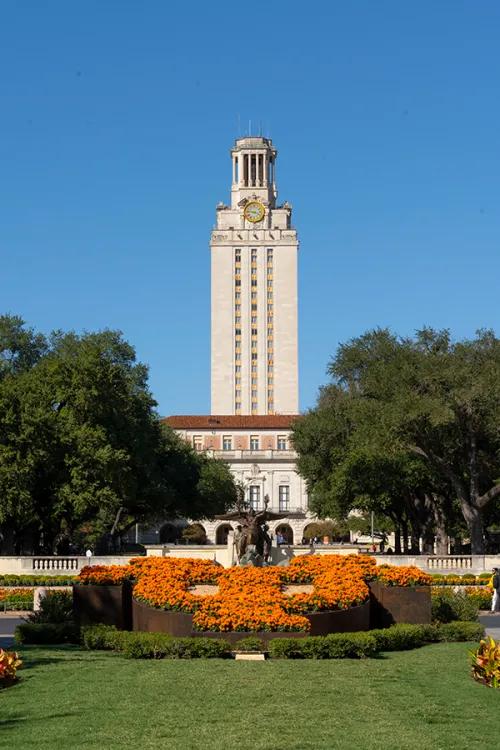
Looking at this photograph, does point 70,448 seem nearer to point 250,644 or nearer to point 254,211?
point 250,644

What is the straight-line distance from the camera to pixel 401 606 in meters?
25.2

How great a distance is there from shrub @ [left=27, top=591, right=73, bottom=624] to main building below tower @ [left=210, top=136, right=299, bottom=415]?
128871mm

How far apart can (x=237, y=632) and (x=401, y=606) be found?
5.02m

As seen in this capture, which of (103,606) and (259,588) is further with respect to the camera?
(103,606)

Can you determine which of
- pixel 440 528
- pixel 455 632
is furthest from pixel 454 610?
pixel 440 528

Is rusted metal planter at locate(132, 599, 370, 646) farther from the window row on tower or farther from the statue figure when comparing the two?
the window row on tower

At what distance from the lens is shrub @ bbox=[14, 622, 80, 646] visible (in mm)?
24391

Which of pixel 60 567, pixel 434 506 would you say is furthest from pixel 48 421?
pixel 434 506

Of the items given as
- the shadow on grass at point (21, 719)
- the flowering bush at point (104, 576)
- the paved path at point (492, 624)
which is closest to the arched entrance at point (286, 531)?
the paved path at point (492, 624)

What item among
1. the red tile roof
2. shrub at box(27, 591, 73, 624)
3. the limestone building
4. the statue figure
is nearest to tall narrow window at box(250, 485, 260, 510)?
the red tile roof

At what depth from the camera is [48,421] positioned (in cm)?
5784

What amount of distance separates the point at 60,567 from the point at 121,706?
→ 34.3 metres

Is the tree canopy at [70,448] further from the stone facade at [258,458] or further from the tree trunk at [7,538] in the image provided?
the stone facade at [258,458]

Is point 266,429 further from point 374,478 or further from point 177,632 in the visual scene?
point 177,632
